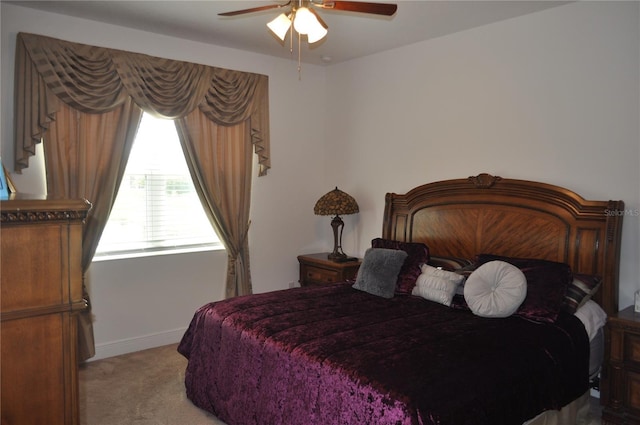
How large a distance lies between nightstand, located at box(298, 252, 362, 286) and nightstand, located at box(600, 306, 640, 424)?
2.14 metres

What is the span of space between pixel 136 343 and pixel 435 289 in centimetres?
256

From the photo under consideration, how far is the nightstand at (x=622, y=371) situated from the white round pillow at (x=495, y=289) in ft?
1.72

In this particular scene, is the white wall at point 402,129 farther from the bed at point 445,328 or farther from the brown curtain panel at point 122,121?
the bed at point 445,328

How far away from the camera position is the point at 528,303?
9.06 feet

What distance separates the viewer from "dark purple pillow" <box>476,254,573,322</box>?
270 cm

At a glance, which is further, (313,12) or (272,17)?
(272,17)

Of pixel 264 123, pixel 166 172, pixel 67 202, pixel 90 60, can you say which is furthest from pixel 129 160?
pixel 67 202

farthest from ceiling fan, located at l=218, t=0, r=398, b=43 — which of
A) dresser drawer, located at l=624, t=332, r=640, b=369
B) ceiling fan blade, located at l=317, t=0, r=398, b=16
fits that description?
Answer: dresser drawer, located at l=624, t=332, r=640, b=369

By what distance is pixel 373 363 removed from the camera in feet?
6.80

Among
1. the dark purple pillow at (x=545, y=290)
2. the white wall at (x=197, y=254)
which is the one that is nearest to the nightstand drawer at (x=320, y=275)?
the white wall at (x=197, y=254)

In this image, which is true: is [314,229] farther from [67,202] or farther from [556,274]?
[67,202]

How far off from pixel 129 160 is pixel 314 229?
205cm

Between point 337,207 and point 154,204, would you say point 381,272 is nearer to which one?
point 337,207

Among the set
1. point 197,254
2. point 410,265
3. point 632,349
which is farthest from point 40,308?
point 197,254
